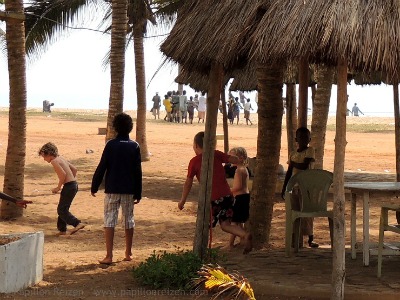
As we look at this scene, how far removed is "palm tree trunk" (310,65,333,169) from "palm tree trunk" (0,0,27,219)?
4.64 metres

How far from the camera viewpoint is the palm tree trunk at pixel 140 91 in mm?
23125

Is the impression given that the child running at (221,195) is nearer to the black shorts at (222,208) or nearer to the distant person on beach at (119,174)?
the black shorts at (222,208)

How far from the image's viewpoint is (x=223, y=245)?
36.4ft

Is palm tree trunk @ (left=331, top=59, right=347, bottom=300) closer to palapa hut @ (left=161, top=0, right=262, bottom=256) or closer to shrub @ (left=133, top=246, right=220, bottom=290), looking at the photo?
palapa hut @ (left=161, top=0, right=262, bottom=256)

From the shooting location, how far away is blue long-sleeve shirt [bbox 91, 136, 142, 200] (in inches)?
380

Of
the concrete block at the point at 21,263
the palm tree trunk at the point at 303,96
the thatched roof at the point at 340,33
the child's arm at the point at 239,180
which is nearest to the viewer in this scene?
the thatched roof at the point at 340,33

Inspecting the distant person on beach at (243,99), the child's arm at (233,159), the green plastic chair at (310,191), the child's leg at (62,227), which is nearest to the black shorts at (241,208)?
the child's arm at (233,159)

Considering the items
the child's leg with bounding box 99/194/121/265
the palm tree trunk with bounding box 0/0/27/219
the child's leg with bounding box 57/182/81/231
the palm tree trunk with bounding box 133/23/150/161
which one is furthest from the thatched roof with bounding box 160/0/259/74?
the palm tree trunk with bounding box 133/23/150/161

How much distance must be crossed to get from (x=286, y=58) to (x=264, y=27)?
1.18 feet

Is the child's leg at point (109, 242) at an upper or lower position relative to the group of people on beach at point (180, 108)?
lower

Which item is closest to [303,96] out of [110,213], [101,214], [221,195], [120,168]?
[221,195]

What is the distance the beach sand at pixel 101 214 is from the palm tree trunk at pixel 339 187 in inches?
58.8

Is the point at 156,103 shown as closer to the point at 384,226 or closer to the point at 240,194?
the point at 240,194

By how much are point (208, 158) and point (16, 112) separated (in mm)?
5312
